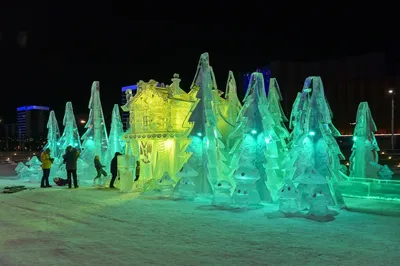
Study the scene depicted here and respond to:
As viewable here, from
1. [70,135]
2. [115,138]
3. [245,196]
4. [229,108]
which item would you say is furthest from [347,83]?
[245,196]

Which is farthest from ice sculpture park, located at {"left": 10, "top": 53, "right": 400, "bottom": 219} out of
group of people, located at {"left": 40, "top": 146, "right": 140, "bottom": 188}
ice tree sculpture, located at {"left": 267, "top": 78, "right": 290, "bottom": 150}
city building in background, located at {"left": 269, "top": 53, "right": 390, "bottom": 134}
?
city building in background, located at {"left": 269, "top": 53, "right": 390, "bottom": 134}

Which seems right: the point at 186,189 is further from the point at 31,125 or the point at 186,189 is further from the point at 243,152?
the point at 31,125

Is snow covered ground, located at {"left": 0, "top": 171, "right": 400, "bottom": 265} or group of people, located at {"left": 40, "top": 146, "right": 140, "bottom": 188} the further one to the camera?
group of people, located at {"left": 40, "top": 146, "right": 140, "bottom": 188}

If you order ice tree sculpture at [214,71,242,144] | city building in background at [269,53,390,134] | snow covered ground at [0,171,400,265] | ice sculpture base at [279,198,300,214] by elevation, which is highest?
city building in background at [269,53,390,134]

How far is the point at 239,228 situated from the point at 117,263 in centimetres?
338

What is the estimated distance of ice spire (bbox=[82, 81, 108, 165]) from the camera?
72.6ft

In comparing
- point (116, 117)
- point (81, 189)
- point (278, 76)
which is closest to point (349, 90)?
point (278, 76)

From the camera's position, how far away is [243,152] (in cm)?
1270

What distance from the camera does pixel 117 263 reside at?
625 centimetres

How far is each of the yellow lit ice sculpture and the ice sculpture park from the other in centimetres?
4

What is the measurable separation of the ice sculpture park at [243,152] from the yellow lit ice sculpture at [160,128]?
1.6 inches

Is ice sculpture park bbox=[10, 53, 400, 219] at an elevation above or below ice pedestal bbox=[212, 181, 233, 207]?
above

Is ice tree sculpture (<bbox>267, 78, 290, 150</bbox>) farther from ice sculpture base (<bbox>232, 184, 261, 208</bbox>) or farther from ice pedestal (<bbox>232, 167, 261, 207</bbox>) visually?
ice sculpture base (<bbox>232, 184, 261, 208</bbox>)

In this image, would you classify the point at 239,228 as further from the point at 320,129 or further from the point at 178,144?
the point at 178,144
